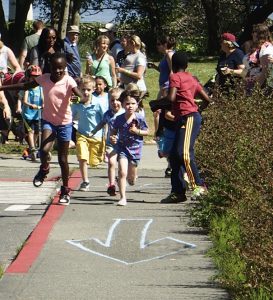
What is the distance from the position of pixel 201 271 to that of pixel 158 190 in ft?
16.3

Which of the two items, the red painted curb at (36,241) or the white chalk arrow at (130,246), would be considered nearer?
the red painted curb at (36,241)

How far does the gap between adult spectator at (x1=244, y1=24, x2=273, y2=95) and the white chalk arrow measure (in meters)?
3.95

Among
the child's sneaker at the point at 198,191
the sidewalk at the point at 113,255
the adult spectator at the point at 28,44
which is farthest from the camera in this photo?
the adult spectator at the point at 28,44

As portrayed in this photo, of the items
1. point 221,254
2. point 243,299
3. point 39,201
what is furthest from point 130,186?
point 243,299

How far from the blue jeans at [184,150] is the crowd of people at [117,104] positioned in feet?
0.04

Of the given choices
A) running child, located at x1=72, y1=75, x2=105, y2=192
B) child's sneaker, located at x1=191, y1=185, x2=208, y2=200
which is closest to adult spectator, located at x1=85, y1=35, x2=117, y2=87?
running child, located at x1=72, y1=75, x2=105, y2=192

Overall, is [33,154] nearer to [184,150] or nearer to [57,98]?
[57,98]

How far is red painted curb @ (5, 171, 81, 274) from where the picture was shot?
26.9 feet

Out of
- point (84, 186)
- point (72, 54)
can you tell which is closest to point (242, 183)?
point (84, 186)

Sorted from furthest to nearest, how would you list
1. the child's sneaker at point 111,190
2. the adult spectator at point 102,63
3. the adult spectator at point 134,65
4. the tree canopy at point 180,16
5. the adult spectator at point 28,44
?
the tree canopy at point 180,16 → the adult spectator at point 28,44 → the adult spectator at point 102,63 → the adult spectator at point 134,65 → the child's sneaker at point 111,190

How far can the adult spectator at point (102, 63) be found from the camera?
16.1m

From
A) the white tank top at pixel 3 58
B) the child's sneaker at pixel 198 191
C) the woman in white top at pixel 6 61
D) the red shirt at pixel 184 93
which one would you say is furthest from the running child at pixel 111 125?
the white tank top at pixel 3 58

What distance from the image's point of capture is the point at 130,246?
29.9 feet

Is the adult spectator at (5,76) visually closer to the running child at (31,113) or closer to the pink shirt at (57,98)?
the running child at (31,113)
